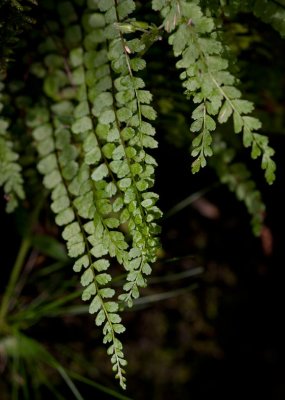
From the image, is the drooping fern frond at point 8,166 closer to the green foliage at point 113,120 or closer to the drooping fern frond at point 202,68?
the green foliage at point 113,120

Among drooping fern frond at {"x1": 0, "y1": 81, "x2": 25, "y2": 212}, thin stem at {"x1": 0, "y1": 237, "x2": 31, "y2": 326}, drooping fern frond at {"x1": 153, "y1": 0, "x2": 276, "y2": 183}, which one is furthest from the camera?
thin stem at {"x1": 0, "y1": 237, "x2": 31, "y2": 326}

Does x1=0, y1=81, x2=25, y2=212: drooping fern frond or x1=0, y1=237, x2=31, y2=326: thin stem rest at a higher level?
x1=0, y1=81, x2=25, y2=212: drooping fern frond

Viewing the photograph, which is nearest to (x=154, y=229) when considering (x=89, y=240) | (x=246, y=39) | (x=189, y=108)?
(x=89, y=240)

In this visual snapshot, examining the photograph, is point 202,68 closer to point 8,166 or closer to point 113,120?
point 113,120

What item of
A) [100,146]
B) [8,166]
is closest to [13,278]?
[8,166]

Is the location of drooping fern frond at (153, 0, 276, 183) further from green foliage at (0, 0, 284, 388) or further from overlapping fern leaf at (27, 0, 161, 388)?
overlapping fern leaf at (27, 0, 161, 388)

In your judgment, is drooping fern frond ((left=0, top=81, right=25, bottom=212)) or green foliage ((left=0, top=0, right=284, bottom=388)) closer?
green foliage ((left=0, top=0, right=284, bottom=388))

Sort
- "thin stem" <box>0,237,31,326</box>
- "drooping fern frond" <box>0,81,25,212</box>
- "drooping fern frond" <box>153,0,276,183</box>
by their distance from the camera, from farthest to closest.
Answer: "thin stem" <box>0,237,31,326</box> → "drooping fern frond" <box>0,81,25,212</box> → "drooping fern frond" <box>153,0,276,183</box>

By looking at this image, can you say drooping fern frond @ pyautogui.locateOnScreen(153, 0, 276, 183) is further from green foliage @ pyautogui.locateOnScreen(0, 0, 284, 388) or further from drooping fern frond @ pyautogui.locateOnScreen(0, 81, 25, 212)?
drooping fern frond @ pyautogui.locateOnScreen(0, 81, 25, 212)

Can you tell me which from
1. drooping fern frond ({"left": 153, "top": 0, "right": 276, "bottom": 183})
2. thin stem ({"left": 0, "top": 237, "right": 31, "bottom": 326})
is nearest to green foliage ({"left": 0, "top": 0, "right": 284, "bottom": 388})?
drooping fern frond ({"left": 153, "top": 0, "right": 276, "bottom": 183})
